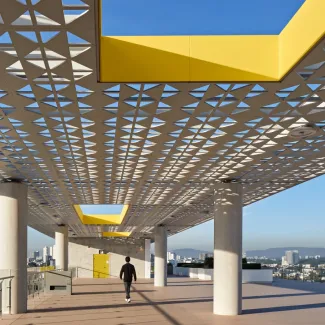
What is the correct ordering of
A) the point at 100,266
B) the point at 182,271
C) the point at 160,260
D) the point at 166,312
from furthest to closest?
the point at 100,266 → the point at 182,271 → the point at 160,260 → the point at 166,312

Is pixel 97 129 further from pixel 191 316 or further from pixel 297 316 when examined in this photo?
pixel 297 316

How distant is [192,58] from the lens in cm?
995

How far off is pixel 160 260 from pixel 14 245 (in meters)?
22.6

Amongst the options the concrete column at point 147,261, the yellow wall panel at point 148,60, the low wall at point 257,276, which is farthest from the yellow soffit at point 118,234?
the yellow wall panel at point 148,60

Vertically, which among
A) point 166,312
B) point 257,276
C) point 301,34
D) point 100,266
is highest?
point 301,34

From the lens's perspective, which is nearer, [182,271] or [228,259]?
[228,259]

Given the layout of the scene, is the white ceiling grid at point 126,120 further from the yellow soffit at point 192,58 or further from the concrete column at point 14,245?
the concrete column at point 14,245

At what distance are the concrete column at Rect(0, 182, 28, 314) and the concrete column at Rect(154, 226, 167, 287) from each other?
21.1m

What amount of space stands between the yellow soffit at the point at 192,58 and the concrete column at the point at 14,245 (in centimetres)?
1209

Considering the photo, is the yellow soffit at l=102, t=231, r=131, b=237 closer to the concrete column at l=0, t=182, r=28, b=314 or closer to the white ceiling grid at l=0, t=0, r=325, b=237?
the white ceiling grid at l=0, t=0, r=325, b=237

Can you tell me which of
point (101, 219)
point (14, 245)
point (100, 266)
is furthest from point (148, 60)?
point (100, 266)

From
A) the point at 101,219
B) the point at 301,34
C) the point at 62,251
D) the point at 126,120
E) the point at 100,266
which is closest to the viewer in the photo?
the point at 301,34

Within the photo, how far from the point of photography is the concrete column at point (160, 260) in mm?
40906

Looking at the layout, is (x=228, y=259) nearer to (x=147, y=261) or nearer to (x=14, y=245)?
(x=14, y=245)
